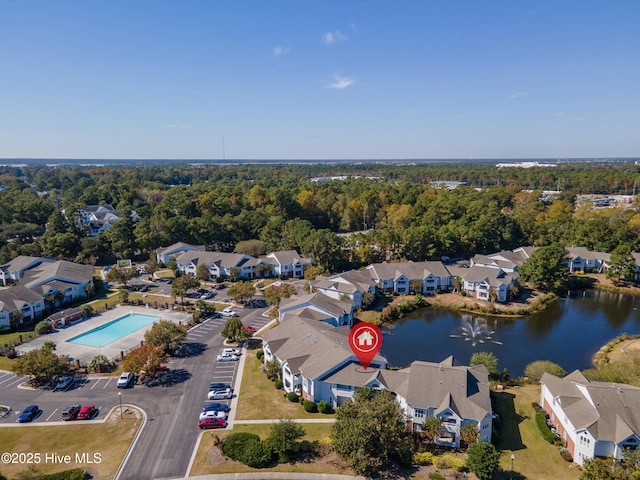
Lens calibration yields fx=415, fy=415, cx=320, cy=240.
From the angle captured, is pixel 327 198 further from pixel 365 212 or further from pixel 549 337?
pixel 549 337

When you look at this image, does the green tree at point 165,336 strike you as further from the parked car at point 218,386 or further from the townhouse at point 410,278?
the townhouse at point 410,278

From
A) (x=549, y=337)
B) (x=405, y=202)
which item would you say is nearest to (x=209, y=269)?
(x=549, y=337)

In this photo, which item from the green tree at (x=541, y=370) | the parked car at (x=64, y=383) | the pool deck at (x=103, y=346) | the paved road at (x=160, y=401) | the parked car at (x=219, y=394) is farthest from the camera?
the pool deck at (x=103, y=346)

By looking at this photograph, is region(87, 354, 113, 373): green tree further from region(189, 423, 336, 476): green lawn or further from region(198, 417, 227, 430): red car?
region(189, 423, 336, 476): green lawn

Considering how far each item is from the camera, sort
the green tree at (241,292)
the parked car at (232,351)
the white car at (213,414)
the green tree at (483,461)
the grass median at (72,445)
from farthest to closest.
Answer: the green tree at (241,292), the parked car at (232,351), the white car at (213,414), the grass median at (72,445), the green tree at (483,461)

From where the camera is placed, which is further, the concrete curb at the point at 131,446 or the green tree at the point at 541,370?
the green tree at the point at 541,370

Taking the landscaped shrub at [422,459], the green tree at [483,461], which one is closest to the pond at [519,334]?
the landscaped shrub at [422,459]

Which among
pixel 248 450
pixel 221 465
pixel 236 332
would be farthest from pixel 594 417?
pixel 236 332
